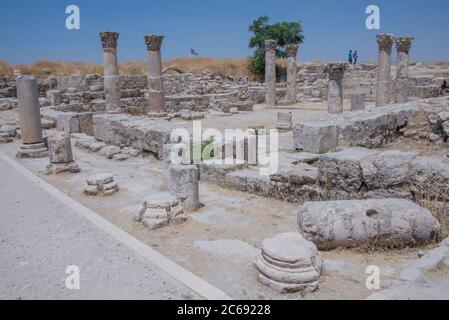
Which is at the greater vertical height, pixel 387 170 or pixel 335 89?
pixel 335 89

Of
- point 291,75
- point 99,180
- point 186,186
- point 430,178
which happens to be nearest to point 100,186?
point 99,180

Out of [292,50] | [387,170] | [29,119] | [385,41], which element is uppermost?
[292,50]

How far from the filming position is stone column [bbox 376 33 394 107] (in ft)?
64.0

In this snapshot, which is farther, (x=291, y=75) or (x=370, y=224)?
(x=291, y=75)

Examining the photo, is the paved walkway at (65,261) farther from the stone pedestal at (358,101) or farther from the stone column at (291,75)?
the stone column at (291,75)

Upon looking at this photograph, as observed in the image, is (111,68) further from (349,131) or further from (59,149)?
(349,131)

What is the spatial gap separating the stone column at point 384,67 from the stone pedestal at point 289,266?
17.5 metres

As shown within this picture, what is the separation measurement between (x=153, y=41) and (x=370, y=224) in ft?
47.2

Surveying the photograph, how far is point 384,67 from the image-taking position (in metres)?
19.9

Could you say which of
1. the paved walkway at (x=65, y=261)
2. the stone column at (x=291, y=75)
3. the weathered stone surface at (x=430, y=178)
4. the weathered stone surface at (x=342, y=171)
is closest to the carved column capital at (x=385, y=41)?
the stone column at (x=291, y=75)

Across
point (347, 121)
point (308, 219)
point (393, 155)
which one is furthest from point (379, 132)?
point (308, 219)

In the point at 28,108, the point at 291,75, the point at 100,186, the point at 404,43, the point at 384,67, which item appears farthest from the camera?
the point at 291,75

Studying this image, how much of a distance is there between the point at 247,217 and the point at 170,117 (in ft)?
41.8

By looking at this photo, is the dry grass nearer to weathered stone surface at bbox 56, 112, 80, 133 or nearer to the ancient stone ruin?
weathered stone surface at bbox 56, 112, 80, 133
